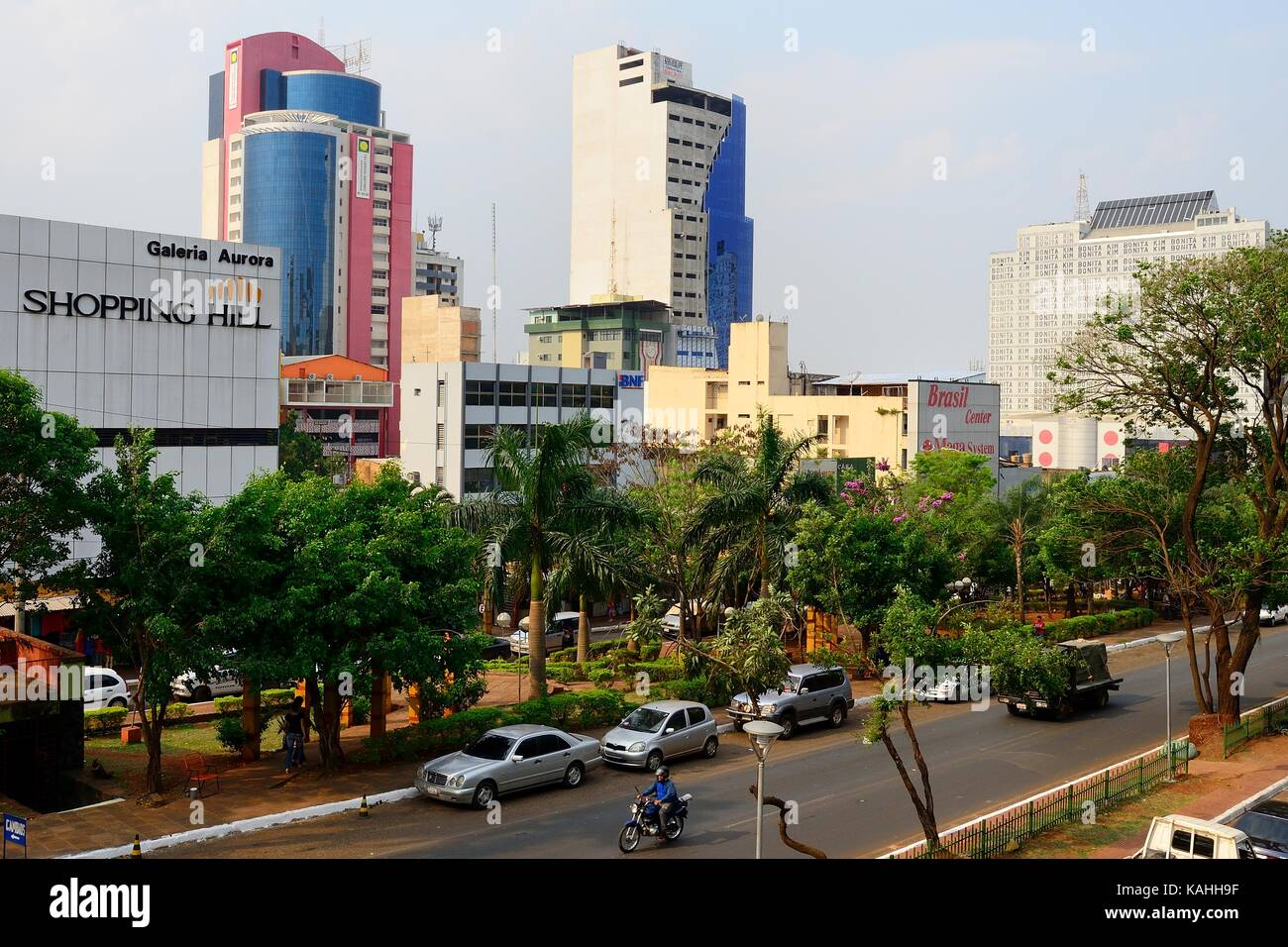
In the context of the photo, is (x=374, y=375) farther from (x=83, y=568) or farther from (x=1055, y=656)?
(x=1055, y=656)

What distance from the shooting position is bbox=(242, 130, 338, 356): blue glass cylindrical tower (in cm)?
14888

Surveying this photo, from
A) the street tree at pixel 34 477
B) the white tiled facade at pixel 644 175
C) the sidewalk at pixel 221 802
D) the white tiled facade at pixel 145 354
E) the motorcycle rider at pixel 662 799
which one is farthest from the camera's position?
the white tiled facade at pixel 644 175

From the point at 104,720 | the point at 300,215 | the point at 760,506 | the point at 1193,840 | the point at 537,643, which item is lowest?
the point at 104,720

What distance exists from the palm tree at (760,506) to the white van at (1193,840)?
16.3 metres

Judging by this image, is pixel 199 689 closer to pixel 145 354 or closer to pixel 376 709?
pixel 376 709

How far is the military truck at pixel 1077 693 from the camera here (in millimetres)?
30594

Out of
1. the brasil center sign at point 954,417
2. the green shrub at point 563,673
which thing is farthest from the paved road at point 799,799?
the brasil center sign at point 954,417

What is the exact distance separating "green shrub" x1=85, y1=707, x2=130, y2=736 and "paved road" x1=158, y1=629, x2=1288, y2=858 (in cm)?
1051

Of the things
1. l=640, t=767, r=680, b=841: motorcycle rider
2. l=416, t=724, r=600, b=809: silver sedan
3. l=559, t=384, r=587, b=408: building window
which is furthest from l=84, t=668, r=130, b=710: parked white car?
l=559, t=384, r=587, b=408: building window

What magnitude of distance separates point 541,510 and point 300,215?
134m

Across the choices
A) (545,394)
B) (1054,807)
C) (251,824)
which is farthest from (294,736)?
(545,394)

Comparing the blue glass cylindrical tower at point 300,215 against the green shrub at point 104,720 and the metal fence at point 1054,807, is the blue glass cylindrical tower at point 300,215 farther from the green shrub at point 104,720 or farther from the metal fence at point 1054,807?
the metal fence at point 1054,807

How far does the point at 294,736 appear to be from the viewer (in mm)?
23875

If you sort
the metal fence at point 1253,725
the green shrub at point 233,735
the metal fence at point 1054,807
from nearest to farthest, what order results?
the metal fence at point 1054,807 < the green shrub at point 233,735 < the metal fence at point 1253,725
